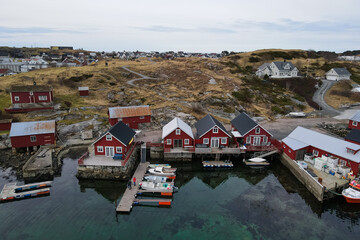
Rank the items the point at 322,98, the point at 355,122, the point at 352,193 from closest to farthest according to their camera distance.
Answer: the point at 352,193, the point at 355,122, the point at 322,98

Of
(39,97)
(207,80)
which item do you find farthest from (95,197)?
(207,80)

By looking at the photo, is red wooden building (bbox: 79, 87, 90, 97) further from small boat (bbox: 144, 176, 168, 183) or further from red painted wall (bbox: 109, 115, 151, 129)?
small boat (bbox: 144, 176, 168, 183)

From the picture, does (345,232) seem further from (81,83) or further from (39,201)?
(81,83)

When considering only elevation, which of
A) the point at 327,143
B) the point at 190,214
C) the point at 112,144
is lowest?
the point at 190,214

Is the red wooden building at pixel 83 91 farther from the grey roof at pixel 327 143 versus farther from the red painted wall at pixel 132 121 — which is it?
the grey roof at pixel 327 143

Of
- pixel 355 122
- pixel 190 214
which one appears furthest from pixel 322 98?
pixel 190 214

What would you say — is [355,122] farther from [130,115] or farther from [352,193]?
[130,115]

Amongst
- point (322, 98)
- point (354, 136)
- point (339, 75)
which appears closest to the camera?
point (354, 136)

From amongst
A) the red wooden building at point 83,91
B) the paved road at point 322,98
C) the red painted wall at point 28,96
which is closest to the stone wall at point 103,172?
the red painted wall at point 28,96

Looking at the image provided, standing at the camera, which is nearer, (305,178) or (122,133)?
(305,178)
